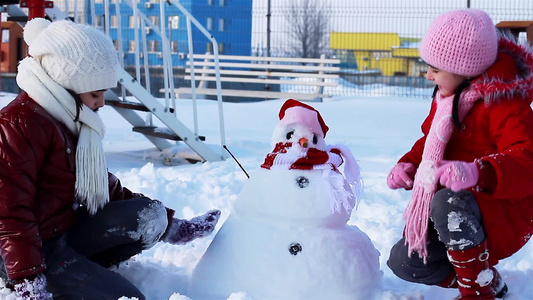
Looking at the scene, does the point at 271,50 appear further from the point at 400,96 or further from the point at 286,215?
the point at 286,215

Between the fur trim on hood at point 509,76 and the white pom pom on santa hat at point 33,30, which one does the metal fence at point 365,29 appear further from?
the white pom pom on santa hat at point 33,30

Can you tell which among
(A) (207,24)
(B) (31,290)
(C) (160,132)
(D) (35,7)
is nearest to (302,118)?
(B) (31,290)

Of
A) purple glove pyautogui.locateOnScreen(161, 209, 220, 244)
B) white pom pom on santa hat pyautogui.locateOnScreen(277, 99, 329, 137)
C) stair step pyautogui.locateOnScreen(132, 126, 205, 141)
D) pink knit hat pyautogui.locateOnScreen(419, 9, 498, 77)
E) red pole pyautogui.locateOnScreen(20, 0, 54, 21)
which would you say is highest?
red pole pyautogui.locateOnScreen(20, 0, 54, 21)

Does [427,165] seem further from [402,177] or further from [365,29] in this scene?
[365,29]

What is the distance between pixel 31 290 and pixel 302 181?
883 millimetres

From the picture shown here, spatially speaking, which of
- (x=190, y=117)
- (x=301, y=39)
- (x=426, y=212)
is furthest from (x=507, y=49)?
(x=301, y=39)

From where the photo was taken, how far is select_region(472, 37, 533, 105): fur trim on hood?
2098 millimetres

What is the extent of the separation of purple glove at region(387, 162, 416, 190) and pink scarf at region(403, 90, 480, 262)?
0.07 metres

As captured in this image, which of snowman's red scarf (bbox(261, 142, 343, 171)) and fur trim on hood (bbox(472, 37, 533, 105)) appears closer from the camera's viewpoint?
fur trim on hood (bbox(472, 37, 533, 105))

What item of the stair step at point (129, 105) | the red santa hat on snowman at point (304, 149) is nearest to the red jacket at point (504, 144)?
the red santa hat on snowman at point (304, 149)

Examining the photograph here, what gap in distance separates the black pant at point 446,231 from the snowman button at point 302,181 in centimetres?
40

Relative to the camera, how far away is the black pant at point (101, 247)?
2154 millimetres

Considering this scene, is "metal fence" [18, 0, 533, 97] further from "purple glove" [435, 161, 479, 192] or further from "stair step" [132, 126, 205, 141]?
"purple glove" [435, 161, 479, 192]

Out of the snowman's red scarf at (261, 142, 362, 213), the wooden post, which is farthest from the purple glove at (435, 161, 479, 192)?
the wooden post
